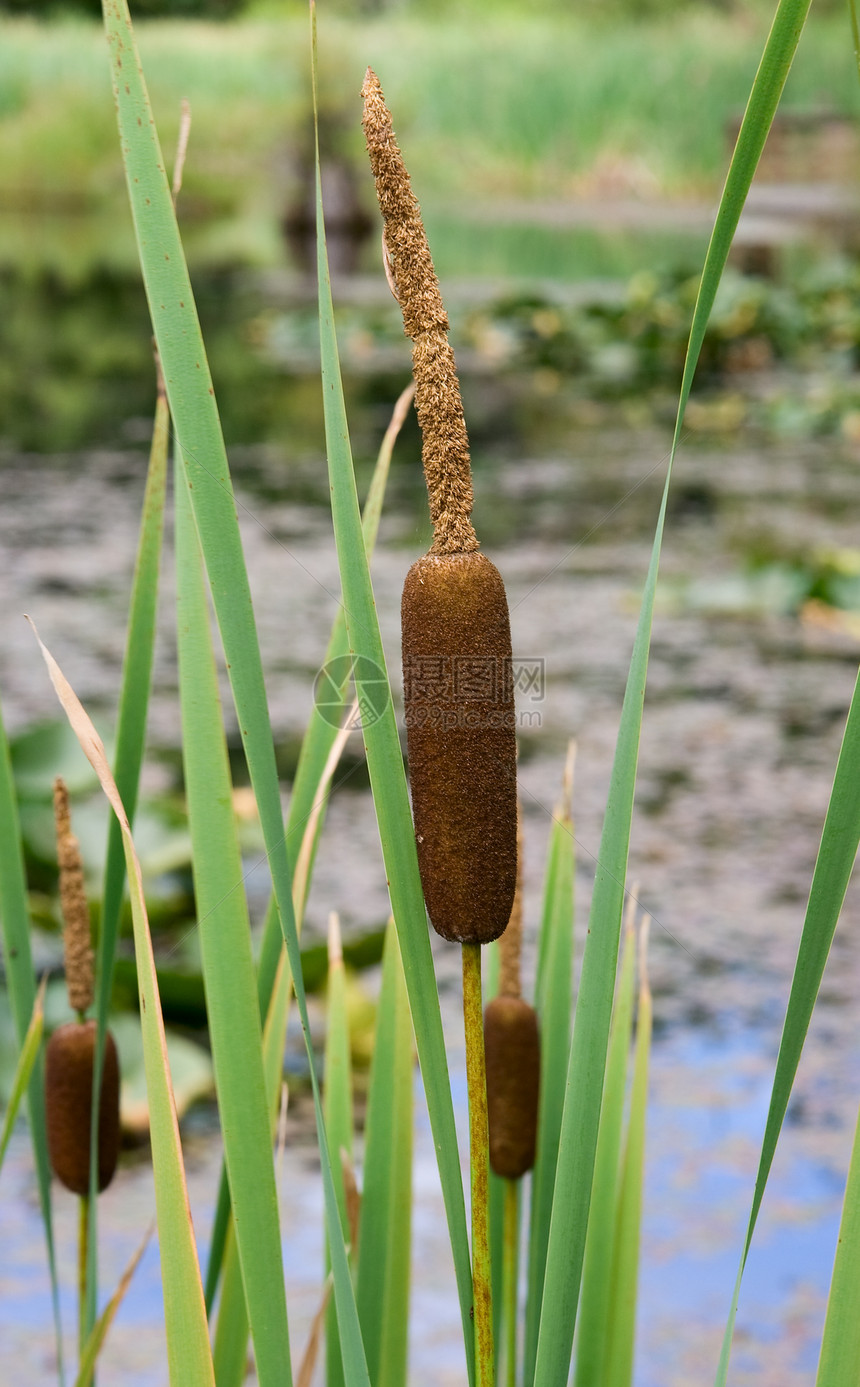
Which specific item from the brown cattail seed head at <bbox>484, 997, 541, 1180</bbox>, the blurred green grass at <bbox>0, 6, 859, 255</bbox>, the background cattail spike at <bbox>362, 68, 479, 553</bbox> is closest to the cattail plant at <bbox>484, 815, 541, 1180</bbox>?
the brown cattail seed head at <bbox>484, 997, 541, 1180</bbox>

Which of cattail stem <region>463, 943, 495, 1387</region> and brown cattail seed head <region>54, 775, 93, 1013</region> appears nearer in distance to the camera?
cattail stem <region>463, 943, 495, 1387</region>

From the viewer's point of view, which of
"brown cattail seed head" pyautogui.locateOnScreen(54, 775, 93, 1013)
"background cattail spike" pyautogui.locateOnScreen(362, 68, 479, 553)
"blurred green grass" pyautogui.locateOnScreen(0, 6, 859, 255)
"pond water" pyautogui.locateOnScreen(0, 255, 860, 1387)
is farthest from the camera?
"blurred green grass" pyautogui.locateOnScreen(0, 6, 859, 255)

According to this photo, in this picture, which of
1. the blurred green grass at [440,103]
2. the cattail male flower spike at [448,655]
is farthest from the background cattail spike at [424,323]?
the blurred green grass at [440,103]

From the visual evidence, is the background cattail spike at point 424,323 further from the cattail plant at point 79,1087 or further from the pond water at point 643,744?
the cattail plant at point 79,1087

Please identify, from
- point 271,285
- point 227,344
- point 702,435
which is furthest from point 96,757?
point 271,285

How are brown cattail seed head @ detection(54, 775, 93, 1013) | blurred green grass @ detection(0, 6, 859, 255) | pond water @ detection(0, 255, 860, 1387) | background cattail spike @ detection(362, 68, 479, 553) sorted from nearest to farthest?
background cattail spike @ detection(362, 68, 479, 553)
brown cattail seed head @ detection(54, 775, 93, 1013)
pond water @ detection(0, 255, 860, 1387)
blurred green grass @ detection(0, 6, 859, 255)

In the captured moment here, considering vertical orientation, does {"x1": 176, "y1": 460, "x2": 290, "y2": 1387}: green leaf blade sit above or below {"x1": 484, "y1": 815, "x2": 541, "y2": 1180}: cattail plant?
above

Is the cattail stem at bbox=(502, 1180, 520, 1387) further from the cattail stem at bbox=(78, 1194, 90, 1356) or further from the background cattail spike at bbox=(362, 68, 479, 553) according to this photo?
the background cattail spike at bbox=(362, 68, 479, 553)
